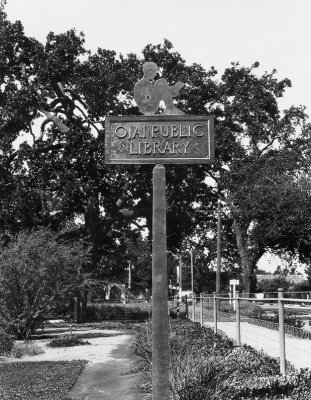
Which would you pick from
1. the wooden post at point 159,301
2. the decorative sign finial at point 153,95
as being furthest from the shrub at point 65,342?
the decorative sign finial at point 153,95

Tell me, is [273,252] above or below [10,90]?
below

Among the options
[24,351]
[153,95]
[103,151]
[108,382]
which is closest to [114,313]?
[103,151]

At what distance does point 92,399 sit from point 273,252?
1340 inches

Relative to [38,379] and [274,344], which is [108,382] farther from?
[274,344]

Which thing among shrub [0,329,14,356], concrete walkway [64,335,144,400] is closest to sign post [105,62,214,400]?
concrete walkway [64,335,144,400]

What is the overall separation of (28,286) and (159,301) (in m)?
14.1

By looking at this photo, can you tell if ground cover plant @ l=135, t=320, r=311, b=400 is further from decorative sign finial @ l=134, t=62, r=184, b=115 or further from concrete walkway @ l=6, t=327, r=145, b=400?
decorative sign finial @ l=134, t=62, r=184, b=115

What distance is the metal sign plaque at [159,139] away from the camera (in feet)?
22.4

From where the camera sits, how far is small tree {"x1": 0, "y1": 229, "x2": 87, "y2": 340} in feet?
64.5

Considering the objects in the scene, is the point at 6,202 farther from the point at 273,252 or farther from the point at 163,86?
the point at 163,86

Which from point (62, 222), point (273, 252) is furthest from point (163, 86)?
point (273, 252)

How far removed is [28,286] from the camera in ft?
65.6

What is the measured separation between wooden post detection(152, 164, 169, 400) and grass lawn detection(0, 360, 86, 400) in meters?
3.50

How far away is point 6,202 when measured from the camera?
32375mm
